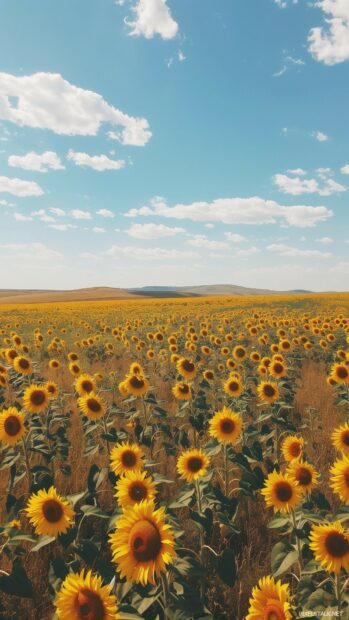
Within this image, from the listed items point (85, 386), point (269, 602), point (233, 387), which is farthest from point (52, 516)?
point (233, 387)

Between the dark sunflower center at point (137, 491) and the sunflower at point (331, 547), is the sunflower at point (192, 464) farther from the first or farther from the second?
the sunflower at point (331, 547)

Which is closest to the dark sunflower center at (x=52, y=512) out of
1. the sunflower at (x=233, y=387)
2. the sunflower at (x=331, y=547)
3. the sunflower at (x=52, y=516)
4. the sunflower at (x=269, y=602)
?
the sunflower at (x=52, y=516)

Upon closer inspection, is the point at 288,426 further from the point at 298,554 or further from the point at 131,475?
the point at 131,475

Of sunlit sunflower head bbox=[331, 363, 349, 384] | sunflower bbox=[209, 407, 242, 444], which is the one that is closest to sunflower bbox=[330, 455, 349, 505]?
sunflower bbox=[209, 407, 242, 444]

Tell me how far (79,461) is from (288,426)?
9.74 ft

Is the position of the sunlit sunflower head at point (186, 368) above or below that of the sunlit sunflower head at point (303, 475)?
above

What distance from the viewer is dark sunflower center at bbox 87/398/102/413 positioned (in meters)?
5.23

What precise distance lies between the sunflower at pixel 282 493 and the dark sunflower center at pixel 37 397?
A: 3383mm

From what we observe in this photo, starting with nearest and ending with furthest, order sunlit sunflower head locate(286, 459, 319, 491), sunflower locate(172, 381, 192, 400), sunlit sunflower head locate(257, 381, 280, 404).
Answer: sunlit sunflower head locate(286, 459, 319, 491) → sunlit sunflower head locate(257, 381, 280, 404) → sunflower locate(172, 381, 192, 400)

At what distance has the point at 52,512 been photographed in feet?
9.05

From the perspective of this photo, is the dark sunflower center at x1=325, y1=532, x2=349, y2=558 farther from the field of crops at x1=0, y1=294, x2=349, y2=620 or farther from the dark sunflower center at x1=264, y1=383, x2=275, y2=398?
the dark sunflower center at x1=264, y1=383, x2=275, y2=398

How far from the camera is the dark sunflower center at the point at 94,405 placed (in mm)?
5227

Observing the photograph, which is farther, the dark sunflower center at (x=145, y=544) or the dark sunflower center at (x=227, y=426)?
the dark sunflower center at (x=227, y=426)

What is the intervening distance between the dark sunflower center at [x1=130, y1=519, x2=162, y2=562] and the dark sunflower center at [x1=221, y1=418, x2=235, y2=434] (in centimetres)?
236
